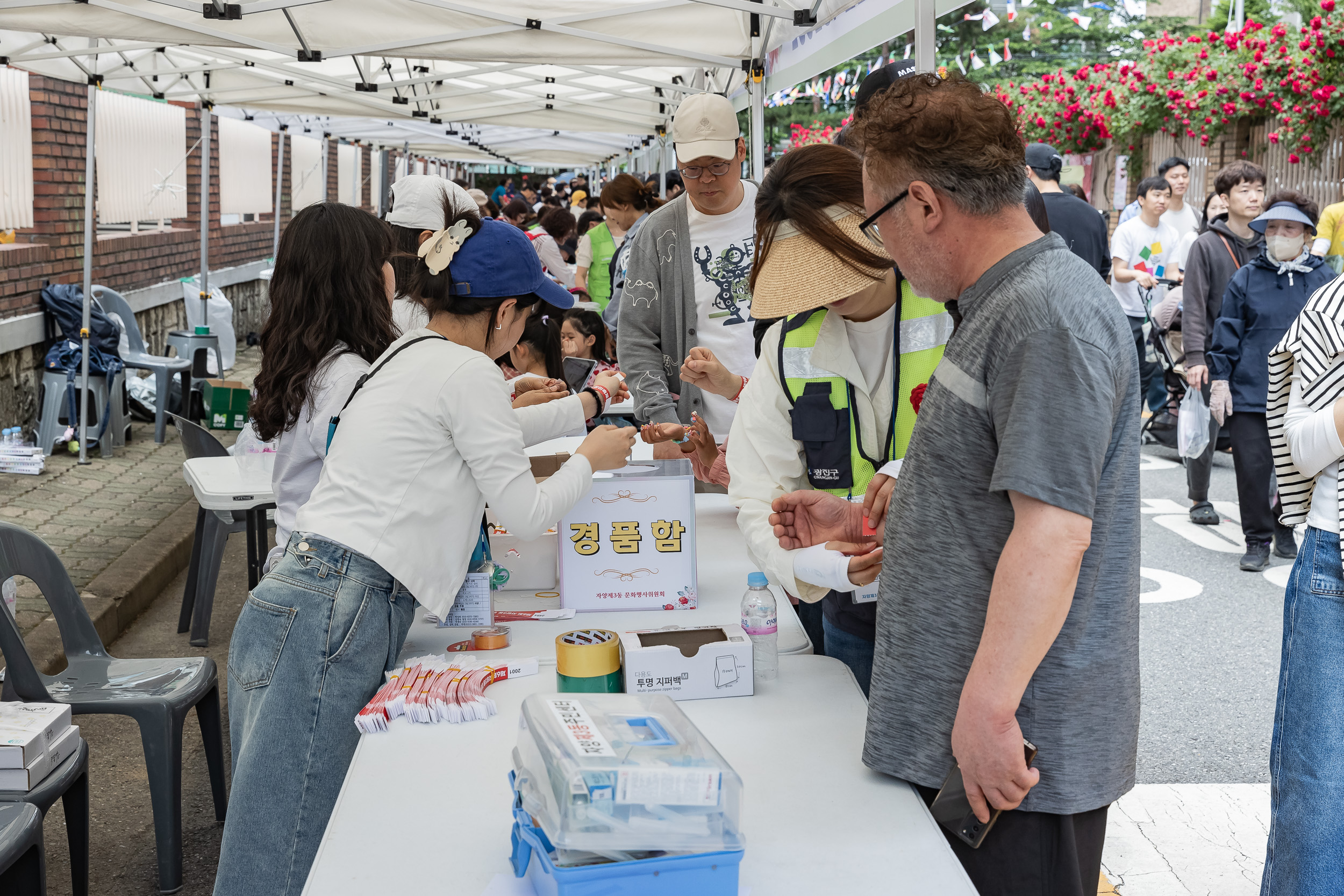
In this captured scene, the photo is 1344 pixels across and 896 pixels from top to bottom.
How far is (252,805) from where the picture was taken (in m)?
2.04

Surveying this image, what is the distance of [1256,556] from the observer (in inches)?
232

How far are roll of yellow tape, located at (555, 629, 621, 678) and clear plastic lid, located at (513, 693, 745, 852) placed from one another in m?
0.54

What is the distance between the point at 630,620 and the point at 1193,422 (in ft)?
16.3

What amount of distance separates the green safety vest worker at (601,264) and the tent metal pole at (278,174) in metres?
4.03

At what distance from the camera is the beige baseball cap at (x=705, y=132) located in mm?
3457

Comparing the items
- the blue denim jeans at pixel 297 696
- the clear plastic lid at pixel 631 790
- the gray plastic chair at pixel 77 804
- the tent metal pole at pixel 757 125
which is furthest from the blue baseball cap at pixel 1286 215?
the gray plastic chair at pixel 77 804

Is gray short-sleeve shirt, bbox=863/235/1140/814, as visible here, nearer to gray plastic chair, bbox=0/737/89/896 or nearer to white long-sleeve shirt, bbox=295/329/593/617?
white long-sleeve shirt, bbox=295/329/593/617

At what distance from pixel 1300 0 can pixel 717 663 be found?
15160 millimetres

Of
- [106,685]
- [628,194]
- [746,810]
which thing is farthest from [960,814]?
[628,194]

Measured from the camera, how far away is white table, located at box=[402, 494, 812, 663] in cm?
237

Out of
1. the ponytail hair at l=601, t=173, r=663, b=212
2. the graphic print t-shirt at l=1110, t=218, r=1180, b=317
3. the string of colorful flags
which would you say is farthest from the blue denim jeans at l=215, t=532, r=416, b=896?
the graphic print t-shirt at l=1110, t=218, r=1180, b=317

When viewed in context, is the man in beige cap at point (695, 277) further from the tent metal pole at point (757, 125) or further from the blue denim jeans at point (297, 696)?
the tent metal pole at point (757, 125)

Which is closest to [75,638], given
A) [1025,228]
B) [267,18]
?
[1025,228]

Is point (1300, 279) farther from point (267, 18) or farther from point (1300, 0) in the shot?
point (1300, 0)
